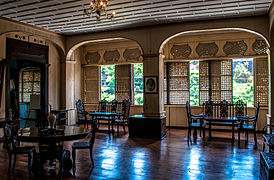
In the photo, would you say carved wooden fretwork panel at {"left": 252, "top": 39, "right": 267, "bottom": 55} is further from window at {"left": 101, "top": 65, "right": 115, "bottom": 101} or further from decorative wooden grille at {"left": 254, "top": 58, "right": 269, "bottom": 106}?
window at {"left": 101, "top": 65, "right": 115, "bottom": 101}

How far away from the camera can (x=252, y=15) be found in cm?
602

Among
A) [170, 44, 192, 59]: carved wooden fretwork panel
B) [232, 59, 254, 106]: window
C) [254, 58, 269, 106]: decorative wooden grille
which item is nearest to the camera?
[254, 58, 269, 106]: decorative wooden grille

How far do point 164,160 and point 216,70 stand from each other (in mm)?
4815

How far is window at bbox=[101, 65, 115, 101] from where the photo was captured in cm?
986

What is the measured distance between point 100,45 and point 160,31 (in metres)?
3.78

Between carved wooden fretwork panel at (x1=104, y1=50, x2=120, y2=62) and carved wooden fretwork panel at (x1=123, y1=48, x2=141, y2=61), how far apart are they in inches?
13.5

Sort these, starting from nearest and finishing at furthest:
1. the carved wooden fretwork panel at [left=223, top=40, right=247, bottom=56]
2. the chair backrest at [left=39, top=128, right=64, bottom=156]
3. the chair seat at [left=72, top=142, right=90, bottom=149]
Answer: the chair backrest at [left=39, top=128, right=64, bottom=156] → the chair seat at [left=72, top=142, right=90, bottom=149] → the carved wooden fretwork panel at [left=223, top=40, right=247, bottom=56]

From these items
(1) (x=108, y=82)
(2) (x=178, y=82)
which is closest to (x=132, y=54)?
(1) (x=108, y=82)

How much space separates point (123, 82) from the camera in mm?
9555

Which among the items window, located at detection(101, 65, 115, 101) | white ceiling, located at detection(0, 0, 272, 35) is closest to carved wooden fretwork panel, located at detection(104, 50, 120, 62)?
window, located at detection(101, 65, 115, 101)

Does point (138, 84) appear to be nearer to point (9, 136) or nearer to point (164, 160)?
point (164, 160)

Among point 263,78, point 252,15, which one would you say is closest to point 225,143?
point 263,78

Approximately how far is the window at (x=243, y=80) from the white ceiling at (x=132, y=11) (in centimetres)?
251

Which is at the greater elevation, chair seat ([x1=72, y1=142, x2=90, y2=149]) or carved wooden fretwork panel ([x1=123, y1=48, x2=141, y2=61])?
carved wooden fretwork panel ([x1=123, y1=48, x2=141, y2=61])
